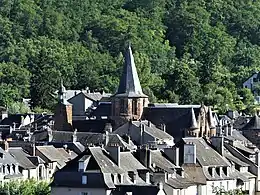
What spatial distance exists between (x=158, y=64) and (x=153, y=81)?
32.0 metres

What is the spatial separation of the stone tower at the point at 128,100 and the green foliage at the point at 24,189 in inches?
1291

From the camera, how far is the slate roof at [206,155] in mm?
71938

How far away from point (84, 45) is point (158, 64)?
16.0m

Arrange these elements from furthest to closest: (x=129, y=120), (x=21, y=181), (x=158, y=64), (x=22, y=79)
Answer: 1. (x=158, y=64)
2. (x=22, y=79)
3. (x=129, y=120)
4. (x=21, y=181)

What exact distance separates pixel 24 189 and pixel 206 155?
1157 cm

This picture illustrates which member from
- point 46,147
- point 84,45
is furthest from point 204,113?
point 84,45

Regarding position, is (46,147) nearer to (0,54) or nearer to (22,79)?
(22,79)

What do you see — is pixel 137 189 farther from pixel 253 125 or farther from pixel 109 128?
pixel 253 125

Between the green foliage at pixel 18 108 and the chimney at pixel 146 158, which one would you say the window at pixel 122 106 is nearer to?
the green foliage at pixel 18 108

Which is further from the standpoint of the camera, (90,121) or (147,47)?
(147,47)

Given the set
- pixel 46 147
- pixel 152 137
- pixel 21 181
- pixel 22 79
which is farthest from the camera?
pixel 22 79

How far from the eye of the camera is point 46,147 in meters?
84.4

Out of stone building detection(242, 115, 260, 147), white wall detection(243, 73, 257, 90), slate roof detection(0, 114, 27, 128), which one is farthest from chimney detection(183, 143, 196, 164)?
white wall detection(243, 73, 257, 90)

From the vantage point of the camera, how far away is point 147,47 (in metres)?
190
